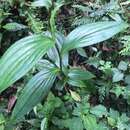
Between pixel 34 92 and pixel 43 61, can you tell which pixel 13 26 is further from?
pixel 34 92

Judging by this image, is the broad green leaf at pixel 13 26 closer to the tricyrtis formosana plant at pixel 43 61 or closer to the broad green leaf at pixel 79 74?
the tricyrtis formosana plant at pixel 43 61

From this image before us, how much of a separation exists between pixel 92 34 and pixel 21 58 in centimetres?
41

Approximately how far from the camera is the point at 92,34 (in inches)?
65.8

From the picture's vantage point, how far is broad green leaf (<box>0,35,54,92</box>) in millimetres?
1459

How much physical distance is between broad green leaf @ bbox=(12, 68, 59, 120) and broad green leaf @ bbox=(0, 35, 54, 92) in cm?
19

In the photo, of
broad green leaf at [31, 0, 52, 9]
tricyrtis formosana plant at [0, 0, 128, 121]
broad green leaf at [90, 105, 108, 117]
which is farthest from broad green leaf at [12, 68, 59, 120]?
broad green leaf at [31, 0, 52, 9]

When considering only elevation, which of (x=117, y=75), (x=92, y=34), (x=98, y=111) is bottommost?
(x=98, y=111)

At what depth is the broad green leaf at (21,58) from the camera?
1.46 metres

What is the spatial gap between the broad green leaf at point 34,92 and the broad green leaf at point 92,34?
17cm

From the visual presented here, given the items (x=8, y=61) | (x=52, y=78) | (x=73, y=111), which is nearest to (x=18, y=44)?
(x=8, y=61)

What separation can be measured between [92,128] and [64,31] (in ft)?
2.74

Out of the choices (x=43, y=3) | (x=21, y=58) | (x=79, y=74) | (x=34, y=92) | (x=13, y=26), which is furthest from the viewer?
(x=13, y=26)

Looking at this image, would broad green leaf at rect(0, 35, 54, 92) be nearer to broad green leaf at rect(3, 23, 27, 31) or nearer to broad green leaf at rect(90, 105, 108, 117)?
broad green leaf at rect(90, 105, 108, 117)

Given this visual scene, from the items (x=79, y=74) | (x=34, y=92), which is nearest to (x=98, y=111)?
(x=79, y=74)
